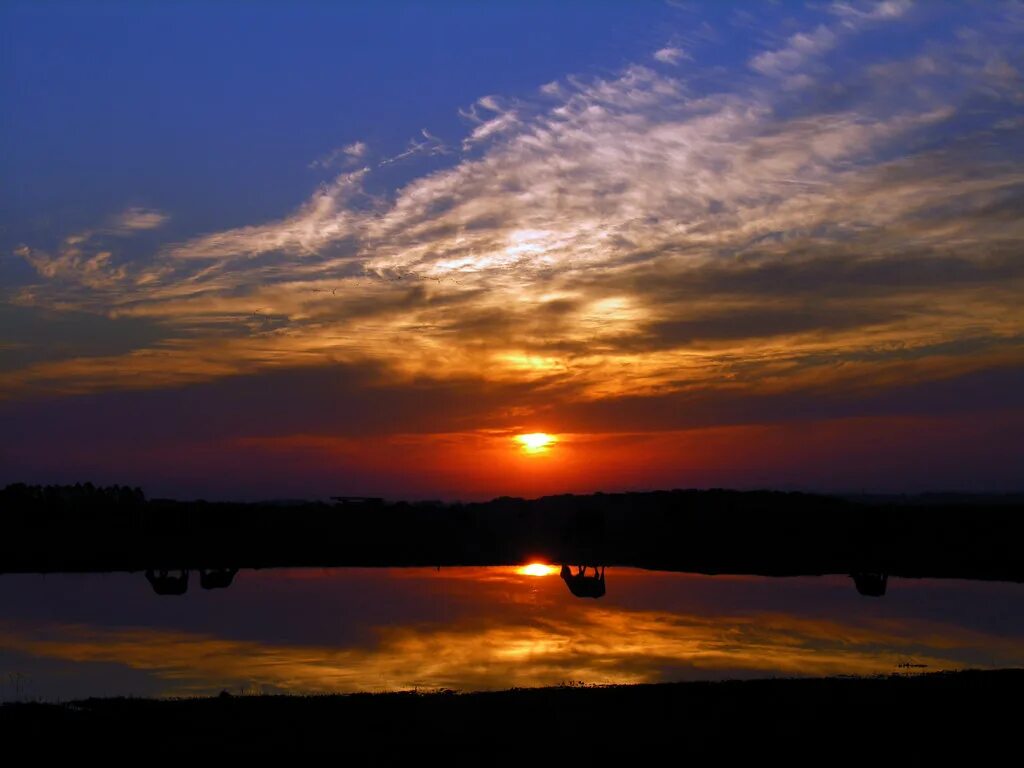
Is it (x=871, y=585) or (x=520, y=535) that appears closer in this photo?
(x=871, y=585)

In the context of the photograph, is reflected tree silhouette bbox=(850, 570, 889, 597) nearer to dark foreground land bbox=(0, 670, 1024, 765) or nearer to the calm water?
the calm water

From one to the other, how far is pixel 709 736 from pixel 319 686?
11384 mm

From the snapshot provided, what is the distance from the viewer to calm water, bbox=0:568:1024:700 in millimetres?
25766

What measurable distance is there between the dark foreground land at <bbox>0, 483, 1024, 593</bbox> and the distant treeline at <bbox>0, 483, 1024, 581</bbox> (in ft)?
0.41

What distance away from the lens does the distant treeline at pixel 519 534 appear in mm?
59406

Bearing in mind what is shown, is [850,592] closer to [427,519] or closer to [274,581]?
[274,581]

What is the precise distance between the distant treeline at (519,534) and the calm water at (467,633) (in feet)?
25.0

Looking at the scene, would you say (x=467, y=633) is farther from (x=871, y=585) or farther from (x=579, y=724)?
(x=871, y=585)

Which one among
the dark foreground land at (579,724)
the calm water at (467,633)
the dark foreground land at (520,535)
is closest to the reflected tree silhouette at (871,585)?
the calm water at (467,633)

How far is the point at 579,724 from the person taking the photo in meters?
16.2

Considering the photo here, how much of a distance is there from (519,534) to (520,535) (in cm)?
32

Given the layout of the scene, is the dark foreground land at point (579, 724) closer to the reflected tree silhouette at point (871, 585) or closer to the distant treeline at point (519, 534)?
the reflected tree silhouette at point (871, 585)

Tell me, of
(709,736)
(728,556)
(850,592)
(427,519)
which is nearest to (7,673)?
(709,736)

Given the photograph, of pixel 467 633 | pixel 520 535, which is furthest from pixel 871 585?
pixel 520 535
